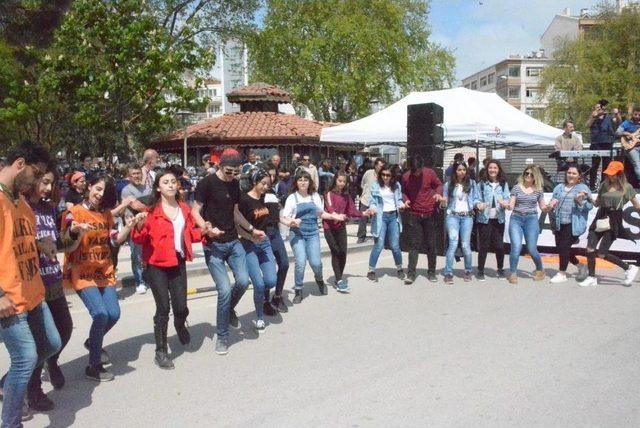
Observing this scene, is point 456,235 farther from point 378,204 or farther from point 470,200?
point 378,204

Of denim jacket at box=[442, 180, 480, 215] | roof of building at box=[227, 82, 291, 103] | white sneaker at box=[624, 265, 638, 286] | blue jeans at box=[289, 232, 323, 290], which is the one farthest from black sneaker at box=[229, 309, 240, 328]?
roof of building at box=[227, 82, 291, 103]

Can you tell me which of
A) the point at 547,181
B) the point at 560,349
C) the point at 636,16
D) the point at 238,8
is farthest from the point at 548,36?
the point at 560,349

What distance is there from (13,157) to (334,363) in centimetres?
305

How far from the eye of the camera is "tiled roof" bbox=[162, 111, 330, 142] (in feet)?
80.7

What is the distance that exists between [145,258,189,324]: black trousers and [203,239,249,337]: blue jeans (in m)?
0.37

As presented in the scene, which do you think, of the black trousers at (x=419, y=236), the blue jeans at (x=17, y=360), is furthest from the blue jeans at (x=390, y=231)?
the blue jeans at (x=17, y=360)

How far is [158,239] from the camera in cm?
560

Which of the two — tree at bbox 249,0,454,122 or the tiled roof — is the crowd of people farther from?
tree at bbox 249,0,454,122

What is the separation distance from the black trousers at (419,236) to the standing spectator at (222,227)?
12.6ft

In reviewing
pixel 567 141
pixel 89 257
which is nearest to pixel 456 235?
pixel 89 257

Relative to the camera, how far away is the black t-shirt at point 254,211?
6.79 m

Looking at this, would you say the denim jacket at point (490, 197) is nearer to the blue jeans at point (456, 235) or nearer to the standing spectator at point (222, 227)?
the blue jeans at point (456, 235)

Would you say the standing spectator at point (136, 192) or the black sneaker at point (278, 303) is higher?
the standing spectator at point (136, 192)

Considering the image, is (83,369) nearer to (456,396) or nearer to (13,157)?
(13,157)
